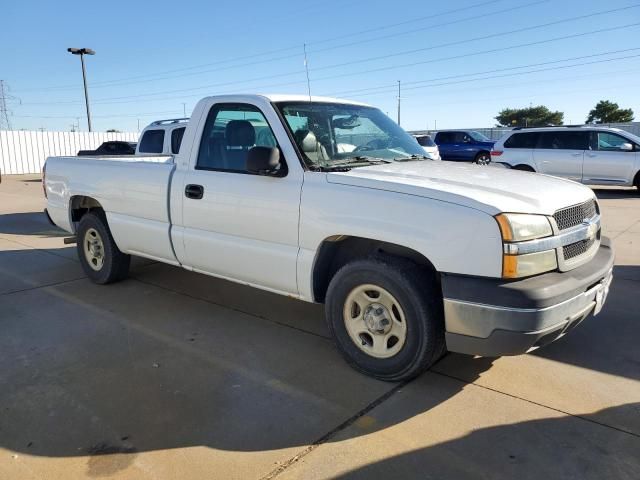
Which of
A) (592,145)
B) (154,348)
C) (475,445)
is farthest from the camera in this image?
(592,145)

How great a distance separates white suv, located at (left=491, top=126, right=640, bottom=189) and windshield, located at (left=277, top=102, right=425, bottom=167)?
35.2ft

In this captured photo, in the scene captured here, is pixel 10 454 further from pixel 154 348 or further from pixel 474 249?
pixel 474 249

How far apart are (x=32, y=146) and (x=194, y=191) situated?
98.0ft

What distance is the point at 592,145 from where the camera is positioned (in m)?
13.9

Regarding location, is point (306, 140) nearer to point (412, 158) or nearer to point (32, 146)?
point (412, 158)

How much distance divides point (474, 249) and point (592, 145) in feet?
42.3

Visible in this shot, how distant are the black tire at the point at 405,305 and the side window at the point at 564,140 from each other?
12.6 m

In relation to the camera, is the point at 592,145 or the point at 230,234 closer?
the point at 230,234

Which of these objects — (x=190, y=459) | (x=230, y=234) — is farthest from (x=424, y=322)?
(x=230, y=234)

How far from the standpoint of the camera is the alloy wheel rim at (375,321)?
135 inches

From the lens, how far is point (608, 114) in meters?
59.6

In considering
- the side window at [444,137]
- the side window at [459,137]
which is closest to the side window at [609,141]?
the side window at [459,137]

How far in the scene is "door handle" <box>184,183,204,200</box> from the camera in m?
4.39

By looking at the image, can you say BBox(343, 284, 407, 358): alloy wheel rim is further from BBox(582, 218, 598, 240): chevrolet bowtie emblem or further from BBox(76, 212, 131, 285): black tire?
BBox(76, 212, 131, 285): black tire
